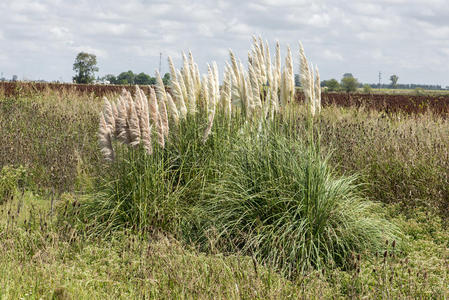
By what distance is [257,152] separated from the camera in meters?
5.32

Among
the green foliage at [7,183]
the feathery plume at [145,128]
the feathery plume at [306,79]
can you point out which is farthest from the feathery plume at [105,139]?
the green foliage at [7,183]

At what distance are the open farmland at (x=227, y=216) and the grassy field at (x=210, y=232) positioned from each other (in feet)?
0.08

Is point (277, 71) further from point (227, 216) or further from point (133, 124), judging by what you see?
point (227, 216)

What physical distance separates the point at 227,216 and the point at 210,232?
334 mm

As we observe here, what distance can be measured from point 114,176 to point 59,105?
1037 centimetres

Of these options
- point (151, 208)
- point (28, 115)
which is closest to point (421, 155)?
point (151, 208)

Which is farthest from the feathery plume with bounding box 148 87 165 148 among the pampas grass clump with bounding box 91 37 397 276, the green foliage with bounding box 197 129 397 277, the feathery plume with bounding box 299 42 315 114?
the feathery plume with bounding box 299 42 315 114

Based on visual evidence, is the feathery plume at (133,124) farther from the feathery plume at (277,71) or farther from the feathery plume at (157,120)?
the feathery plume at (277,71)

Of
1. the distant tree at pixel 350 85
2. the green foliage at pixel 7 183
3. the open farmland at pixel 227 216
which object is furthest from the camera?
the distant tree at pixel 350 85

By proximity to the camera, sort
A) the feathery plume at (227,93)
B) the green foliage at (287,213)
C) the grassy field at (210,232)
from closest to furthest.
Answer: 1. the grassy field at (210,232)
2. the green foliage at (287,213)
3. the feathery plume at (227,93)

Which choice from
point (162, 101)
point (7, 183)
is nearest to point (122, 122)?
point (162, 101)

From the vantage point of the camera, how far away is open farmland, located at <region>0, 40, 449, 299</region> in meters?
4.10

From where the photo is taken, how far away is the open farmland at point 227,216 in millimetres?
4102

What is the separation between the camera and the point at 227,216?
4.95m
